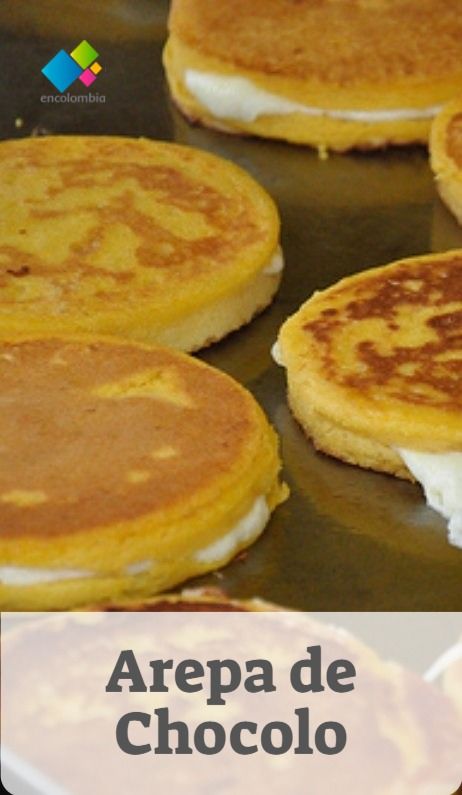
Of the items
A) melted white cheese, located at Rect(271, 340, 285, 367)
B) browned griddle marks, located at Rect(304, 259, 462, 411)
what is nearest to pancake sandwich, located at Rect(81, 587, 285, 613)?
browned griddle marks, located at Rect(304, 259, 462, 411)

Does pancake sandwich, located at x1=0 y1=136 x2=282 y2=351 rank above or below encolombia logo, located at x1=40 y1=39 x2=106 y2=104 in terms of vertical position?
above

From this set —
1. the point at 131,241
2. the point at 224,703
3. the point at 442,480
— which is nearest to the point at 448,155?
the point at 131,241

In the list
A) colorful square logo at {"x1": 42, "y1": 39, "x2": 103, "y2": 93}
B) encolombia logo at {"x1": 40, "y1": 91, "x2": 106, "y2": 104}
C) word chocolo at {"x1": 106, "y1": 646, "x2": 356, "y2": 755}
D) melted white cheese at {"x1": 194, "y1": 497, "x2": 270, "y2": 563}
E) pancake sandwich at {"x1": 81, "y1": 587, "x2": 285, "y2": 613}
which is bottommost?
encolombia logo at {"x1": 40, "y1": 91, "x2": 106, "y2": 104}

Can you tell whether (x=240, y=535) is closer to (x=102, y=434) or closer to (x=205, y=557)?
(x=205, y=557)

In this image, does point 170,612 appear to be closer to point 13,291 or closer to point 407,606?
point 407,606

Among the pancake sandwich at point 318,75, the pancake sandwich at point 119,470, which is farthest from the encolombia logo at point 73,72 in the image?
the pancake sandwich at point 119,470

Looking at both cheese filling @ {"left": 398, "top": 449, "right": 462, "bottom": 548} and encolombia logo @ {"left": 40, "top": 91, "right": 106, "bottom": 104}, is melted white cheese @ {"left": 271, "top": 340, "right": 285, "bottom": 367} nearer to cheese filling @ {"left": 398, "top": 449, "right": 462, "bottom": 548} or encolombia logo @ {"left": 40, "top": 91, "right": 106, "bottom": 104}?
cheese filling @ {"left": 398, "top": 449, "right": 462, "bottom": 548}
